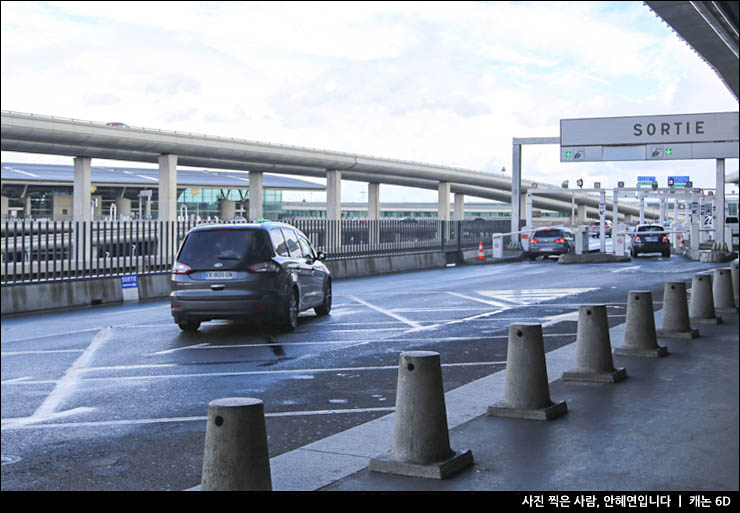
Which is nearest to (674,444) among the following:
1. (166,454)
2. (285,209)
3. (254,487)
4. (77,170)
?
(254,487)

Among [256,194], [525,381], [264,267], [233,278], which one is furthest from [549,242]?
[256,194]

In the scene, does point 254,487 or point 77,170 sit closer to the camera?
point 254,487

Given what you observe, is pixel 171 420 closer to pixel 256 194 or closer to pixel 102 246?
pixel 102 246

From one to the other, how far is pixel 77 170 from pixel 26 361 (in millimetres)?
50594

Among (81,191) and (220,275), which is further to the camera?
(81,191)

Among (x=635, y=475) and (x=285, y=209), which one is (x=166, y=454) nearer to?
(x=635, y=475)

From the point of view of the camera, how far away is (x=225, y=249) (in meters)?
13.1

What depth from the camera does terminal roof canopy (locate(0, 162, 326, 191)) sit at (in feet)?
277

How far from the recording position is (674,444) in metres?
5.89

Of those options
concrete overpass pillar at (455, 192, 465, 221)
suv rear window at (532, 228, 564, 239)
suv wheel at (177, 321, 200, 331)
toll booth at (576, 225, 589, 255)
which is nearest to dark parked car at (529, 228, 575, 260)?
suv rear window at (532, 228, 564, 239)

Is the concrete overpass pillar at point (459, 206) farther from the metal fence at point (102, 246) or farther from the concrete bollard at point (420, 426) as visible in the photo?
the concrete bollard at point (420, 426)

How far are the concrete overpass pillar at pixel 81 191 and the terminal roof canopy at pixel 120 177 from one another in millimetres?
27948

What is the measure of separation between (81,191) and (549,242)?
34100 millimetres

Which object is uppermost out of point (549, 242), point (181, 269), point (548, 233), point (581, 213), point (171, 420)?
point (581, 213)
